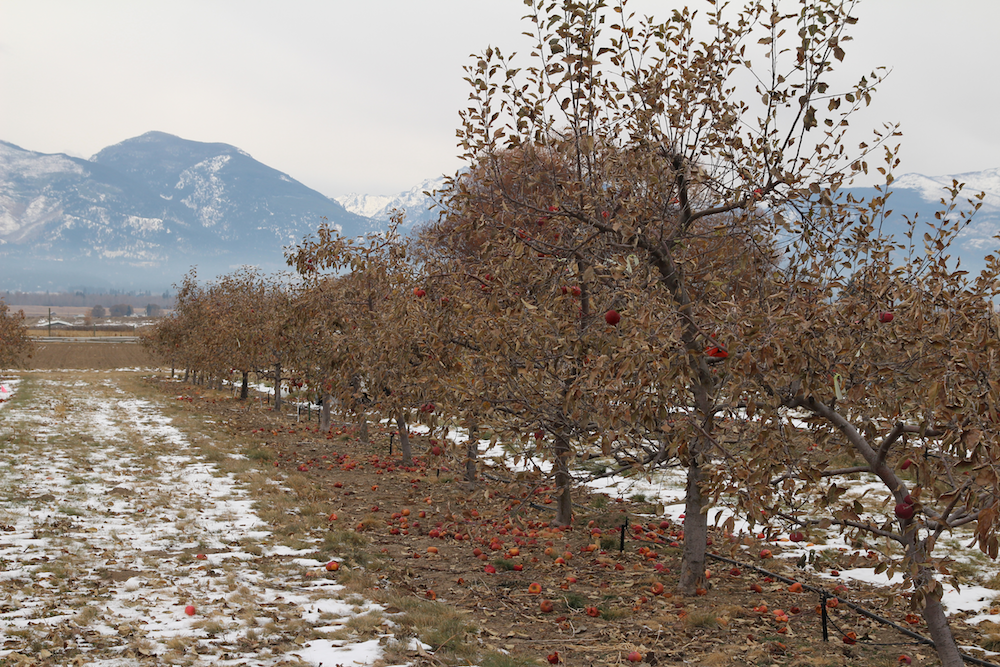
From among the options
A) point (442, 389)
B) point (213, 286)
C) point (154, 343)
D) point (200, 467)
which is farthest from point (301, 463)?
point (154, 343)

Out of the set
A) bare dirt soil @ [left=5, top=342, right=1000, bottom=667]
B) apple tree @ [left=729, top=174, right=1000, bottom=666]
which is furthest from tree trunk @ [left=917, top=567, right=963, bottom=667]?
bare dirt soil @ [left=5, top=342, right=1000, bottom=667]

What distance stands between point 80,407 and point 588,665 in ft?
91.6

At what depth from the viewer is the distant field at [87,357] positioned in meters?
71.0

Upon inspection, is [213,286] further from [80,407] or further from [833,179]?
[833,179]

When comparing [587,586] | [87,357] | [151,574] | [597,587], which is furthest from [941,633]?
[87,357]

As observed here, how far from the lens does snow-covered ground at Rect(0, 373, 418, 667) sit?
6.05 meters

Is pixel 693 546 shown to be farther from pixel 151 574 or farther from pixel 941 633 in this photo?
pixel 151 574

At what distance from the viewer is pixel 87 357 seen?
265ft

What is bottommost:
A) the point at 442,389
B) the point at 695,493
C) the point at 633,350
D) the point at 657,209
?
the point at 695,493

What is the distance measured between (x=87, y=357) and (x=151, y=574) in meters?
86.5

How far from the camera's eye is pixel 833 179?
5824 mm

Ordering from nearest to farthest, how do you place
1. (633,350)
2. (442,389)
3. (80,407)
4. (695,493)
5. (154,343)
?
1. (633,350)
2. (695,493)
3. (442,389)
4. (80,407)
5. (154,343)

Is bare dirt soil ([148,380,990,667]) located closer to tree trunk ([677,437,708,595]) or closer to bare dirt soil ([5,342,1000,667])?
bare dirt soil ([5,342,1000,667])

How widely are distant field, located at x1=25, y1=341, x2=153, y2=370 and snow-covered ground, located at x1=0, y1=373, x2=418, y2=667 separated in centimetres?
5701
